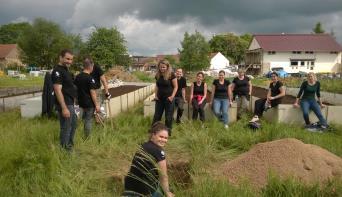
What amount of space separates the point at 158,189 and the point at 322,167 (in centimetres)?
229

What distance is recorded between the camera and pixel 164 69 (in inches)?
283

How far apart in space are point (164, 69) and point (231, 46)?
235 feet

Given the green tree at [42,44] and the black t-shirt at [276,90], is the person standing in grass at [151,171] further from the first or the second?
the green tree at [42,44]

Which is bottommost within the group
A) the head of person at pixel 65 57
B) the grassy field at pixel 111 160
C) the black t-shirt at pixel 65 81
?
the grassy field at pixel 111 160

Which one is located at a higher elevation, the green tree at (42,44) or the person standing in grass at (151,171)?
the green tree at (42,44)

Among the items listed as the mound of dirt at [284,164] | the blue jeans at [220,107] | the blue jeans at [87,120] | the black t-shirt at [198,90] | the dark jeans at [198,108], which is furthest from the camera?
the black t-shirt at [198,90]

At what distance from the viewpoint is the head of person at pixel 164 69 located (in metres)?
7.15

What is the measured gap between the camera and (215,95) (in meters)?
8.60

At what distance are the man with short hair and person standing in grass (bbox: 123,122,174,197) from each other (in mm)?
2009

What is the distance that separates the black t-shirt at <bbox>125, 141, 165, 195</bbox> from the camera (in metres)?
3.64

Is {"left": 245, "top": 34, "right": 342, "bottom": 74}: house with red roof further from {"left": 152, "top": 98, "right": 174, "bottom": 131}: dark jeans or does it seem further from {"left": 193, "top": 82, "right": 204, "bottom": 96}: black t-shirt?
{"left": 152, "top": 98, "right": 174, "bottom": 131}: dark jeans

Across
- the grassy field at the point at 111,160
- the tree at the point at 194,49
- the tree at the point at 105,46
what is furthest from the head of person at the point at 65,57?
the tree at the point at 194,49

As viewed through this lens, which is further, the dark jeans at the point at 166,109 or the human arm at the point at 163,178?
the dark jeans at the point at 166,109

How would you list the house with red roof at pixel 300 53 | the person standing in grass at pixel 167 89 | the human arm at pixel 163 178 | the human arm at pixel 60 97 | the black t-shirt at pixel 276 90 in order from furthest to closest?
the house with red roof at pixel 300 53
the black t-shirt at pixel 276 90
the person standing in grass at pixel 167 89
the human arm at pixel 60 97
the human arm at pixel 163 178
